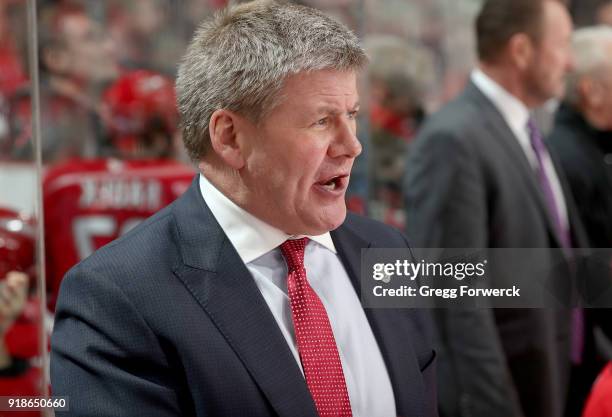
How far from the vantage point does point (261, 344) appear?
1356mm

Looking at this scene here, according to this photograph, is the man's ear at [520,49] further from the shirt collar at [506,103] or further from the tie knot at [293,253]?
the tie knot at [293,253]

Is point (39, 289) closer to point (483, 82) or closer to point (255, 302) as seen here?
point (255, 302)

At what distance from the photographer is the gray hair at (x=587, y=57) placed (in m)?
2.96

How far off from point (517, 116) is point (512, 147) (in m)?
0.17

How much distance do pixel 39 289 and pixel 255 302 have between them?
55 centimetres

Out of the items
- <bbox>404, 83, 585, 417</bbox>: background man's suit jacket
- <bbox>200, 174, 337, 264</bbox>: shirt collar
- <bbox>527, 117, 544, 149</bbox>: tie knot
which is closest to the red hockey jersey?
<bbox>404, 83, 585, 417</bbox>: background man's suit jacket

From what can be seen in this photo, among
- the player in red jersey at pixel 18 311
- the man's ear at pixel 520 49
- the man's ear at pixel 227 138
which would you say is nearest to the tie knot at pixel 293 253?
the man's ear at pixel 227 138

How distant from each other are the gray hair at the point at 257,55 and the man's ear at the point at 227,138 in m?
0.01

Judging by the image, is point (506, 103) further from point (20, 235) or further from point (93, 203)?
point (20, 235)

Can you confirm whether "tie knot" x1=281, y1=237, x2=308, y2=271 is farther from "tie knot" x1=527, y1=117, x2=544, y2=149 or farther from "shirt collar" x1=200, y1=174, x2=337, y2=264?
"tie knot" x1=527, y1=117, x2=544, y2=149

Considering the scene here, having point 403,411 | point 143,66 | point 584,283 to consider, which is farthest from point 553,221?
point 143,66

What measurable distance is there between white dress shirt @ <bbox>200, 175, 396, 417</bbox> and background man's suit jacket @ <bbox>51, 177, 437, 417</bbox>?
3 cm

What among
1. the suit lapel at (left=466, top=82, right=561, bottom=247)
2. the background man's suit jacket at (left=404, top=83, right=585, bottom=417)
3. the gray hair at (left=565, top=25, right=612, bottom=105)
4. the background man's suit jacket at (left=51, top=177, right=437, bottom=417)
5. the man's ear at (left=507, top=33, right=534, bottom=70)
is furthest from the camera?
the gray hair at (left=565, top=25, right=612, bottom=105)

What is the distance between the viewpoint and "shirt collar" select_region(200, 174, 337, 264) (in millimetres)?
1440
